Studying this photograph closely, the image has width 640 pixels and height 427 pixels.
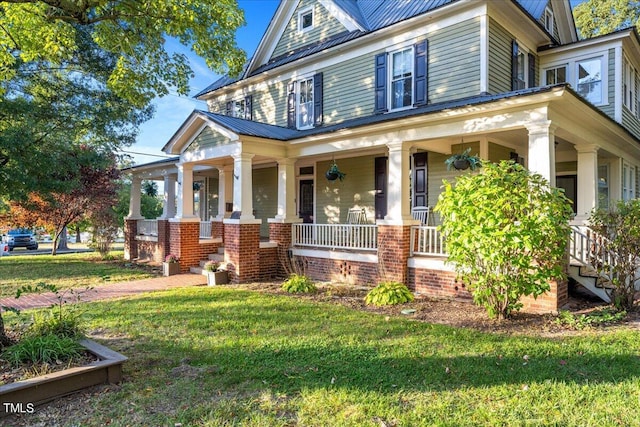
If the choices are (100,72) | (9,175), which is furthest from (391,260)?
(100,72)

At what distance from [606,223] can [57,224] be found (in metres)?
19.7

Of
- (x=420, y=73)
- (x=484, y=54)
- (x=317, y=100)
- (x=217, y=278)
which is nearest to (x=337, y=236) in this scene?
(x=217, y=278)

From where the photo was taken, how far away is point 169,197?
566 inches

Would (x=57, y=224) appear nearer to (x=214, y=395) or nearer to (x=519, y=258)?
(x=214, y=395)

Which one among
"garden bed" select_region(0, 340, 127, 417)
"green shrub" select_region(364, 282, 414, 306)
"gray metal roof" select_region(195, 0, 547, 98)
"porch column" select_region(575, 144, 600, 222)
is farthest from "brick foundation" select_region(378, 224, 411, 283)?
"garden bed" select_region(0, 340, 127, 417)

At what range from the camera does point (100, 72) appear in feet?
45.0

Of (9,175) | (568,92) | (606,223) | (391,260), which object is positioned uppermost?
(568,92)

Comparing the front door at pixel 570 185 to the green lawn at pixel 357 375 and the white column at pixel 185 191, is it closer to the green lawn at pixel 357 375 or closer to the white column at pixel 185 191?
the green lawn at pixel 357 375

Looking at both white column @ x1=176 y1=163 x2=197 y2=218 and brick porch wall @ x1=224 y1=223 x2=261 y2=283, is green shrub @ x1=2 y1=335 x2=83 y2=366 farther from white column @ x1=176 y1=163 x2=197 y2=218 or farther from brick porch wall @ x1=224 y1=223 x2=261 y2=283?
white column @ x1=176 y1=163 x2=197 y2=218

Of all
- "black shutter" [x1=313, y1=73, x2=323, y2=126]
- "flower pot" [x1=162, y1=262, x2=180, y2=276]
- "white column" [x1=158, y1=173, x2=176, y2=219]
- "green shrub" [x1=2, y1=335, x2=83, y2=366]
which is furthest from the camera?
"white column" [x1=158, y1=173, x2=176, y2=219]

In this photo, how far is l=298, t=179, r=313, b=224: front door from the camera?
13633 mm

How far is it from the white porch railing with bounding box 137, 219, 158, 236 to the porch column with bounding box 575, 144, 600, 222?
44.1 feet

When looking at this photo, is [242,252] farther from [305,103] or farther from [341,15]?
[341,15]

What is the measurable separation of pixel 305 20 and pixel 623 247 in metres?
11.4
